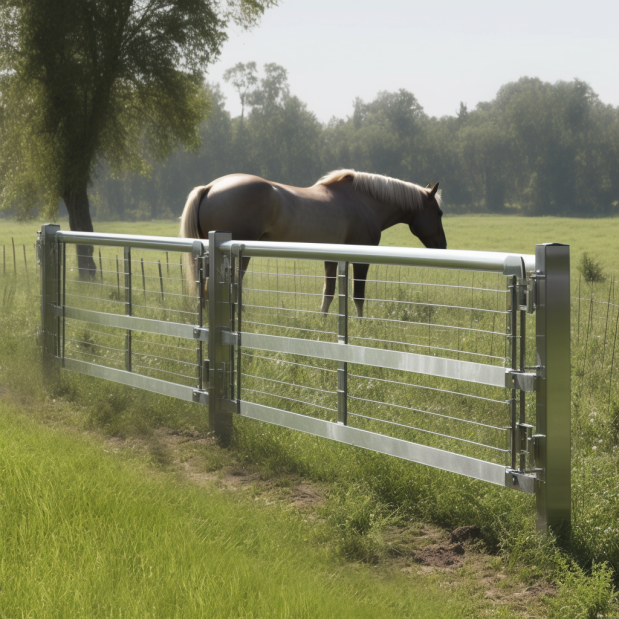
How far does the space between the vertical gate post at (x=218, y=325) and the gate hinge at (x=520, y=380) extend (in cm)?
219

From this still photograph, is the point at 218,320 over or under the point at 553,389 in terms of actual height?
over

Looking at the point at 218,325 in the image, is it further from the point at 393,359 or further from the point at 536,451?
the point at 536,451

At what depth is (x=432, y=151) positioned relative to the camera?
3167 inches

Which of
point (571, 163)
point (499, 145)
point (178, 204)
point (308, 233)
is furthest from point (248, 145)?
point (308, 233)

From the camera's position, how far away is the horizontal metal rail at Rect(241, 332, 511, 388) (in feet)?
10.2

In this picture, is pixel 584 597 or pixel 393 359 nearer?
pixel 584 597

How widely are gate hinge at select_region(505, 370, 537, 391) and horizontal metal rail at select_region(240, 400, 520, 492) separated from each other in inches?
14.2

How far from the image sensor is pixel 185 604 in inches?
98.4

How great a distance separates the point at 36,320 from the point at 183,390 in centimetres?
454

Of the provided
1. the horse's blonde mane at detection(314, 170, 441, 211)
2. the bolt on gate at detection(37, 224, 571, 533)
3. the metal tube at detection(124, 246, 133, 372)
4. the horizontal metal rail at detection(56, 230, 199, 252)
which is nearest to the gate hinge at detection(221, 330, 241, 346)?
the bolt on gate at detection(37, 224, 571, 533)

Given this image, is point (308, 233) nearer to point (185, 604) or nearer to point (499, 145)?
point (185, 604)

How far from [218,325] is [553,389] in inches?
95.3

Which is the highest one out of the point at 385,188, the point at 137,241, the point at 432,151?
the point at 432,151

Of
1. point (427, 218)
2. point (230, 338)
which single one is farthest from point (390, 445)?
point (427, 218)
